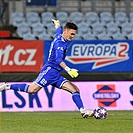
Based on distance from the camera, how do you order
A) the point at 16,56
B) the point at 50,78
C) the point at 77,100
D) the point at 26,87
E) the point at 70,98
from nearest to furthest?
1. the point at 77,100
2. the point at 50,78
3. the point at 26,87
4. the point at 70,98
5. the point at 16,56

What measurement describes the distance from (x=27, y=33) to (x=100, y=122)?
11.7 metres

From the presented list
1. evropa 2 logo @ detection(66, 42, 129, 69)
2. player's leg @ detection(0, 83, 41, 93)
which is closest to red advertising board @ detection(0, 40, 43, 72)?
evropa 2 logo @ detection(66, 42, 129, 69)

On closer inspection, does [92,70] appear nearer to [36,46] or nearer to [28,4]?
[36,46]

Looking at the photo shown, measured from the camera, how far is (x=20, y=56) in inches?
709

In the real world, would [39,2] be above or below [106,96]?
above

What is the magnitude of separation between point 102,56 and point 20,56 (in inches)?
103

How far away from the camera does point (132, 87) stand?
56.2 ft

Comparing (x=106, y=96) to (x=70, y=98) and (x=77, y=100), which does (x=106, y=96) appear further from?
(x=77, y=100)

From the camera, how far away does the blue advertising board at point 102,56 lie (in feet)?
61.0

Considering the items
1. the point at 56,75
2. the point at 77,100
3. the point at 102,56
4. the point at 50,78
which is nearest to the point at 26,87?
the point at 50,78

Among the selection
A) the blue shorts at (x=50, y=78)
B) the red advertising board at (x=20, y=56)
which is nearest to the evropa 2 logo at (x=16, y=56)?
the red advertising board at (x=20, y=56)

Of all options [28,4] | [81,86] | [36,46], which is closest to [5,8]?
[28,4]

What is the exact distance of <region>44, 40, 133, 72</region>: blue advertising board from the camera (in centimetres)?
1859

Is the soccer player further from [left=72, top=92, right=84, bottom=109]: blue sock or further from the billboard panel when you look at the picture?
the billboard panel
